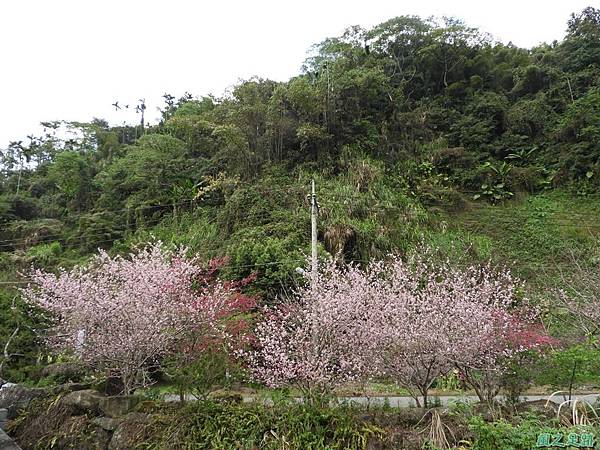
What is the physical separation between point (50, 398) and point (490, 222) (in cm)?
1976

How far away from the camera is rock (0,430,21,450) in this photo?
7103mm

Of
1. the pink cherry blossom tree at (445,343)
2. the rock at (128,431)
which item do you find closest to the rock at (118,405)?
the rock at (128,431)

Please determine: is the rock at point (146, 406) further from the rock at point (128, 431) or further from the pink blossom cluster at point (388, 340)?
the pink blossom cluster at point (388, 340)

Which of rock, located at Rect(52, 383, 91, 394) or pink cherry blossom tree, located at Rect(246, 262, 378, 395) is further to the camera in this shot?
rock, located at Rect(52, 383, 91, 394)

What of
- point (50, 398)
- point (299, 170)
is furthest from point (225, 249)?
point (50, 398)

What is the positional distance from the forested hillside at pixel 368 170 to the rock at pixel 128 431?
8.14 meters

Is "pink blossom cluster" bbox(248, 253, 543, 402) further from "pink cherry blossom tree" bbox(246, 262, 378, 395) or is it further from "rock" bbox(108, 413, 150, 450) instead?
"rock" bbox(108, 413, 150, 450)

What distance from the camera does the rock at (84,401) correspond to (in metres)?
7.46

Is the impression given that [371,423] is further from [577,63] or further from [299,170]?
[577,63]

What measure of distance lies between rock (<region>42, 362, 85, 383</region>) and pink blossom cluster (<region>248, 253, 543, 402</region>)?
15.8ft

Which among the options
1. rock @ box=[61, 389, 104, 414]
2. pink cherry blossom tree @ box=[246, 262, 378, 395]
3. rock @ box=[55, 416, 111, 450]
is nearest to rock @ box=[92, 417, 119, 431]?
rock @ box=[55, 416, 111, 450]

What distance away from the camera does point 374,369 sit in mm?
6902

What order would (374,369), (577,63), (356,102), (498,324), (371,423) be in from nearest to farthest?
(371,423) → (374,369) → (498,324) → (356,102) → (577,63)

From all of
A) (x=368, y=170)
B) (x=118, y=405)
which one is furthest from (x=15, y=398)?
(x=368, y=170)
